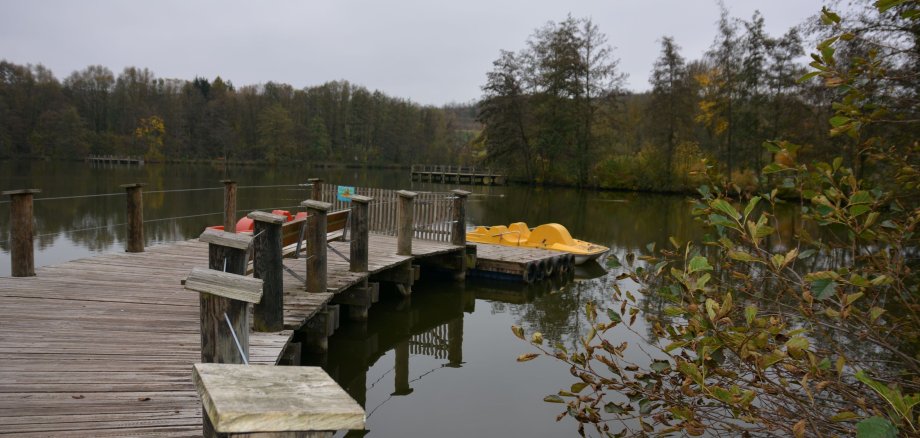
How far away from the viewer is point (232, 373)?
148 cm

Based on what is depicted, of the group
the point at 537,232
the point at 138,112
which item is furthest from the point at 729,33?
the point at 138,112

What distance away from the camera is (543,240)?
14.8 m

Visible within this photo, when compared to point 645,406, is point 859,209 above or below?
above

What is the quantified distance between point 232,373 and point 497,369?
661 centimetres

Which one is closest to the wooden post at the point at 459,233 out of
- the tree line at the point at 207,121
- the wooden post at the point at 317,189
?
the wooden post at the point at 317,189

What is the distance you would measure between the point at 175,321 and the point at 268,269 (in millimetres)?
1011

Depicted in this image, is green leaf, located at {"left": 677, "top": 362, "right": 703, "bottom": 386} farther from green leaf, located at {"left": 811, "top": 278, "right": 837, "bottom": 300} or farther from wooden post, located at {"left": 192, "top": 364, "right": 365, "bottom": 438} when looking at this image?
wooden post, located at {"left": 192, "top": 364, "right": 365, "bottom": 438}

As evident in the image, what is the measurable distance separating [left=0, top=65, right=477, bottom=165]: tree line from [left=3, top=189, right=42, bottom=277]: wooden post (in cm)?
6791

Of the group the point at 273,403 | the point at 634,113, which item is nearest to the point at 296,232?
the point at 273,403

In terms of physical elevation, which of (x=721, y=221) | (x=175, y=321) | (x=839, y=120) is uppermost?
(x=839, y=120)

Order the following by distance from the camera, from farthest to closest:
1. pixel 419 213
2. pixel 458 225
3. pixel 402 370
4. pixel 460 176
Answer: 1. pixel 460 176
2. pixel 419 213
3. pixel 458 225
4. pixel 402 370

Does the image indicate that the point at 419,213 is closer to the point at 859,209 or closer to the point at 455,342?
the point at 455,342

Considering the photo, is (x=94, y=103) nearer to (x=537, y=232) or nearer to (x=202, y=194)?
(x=202, y=194)

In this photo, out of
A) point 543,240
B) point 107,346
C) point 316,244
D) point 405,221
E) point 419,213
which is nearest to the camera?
point 107,346
